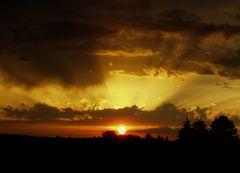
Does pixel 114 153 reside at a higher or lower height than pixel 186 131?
lower

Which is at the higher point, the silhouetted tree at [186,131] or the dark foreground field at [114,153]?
the silhouetted tree at [186,131]

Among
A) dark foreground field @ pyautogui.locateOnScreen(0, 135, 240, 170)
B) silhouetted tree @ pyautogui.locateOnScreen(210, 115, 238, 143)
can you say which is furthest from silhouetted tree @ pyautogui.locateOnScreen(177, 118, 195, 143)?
dark foreground field @ pyautogui.locateOnScreen(0, 135, 240, 170)

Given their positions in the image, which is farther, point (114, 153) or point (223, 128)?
point (223, 128)

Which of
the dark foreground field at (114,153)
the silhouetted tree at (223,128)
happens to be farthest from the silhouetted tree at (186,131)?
the dark foreground field at (114,153)

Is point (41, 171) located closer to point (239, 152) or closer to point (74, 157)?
point (74, 157)

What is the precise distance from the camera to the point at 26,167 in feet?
117

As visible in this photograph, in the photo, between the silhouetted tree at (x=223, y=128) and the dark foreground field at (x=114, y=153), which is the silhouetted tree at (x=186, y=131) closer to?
the silhouetted tree at (x=223, y=128)

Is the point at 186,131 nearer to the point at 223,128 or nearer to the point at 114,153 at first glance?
the point at 223,128

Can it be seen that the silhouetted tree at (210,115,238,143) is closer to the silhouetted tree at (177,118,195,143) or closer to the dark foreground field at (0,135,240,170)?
the silhouetted tree at (177,118,195,143)

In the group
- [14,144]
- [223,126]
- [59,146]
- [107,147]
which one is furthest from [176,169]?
[223,126]

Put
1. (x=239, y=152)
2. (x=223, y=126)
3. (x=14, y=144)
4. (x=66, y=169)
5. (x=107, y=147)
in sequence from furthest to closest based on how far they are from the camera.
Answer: (x=223, y=126) < (x=239, y=152) < (x=107, y=147) < (x=14, y=144) < (x=66, y=169)

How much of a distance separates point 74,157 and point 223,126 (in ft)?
189

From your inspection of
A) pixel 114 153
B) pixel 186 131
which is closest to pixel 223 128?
pixel 186 131

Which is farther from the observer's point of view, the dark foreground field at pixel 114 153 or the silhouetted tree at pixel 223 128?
the silhouetted tree at pixel 223 128
